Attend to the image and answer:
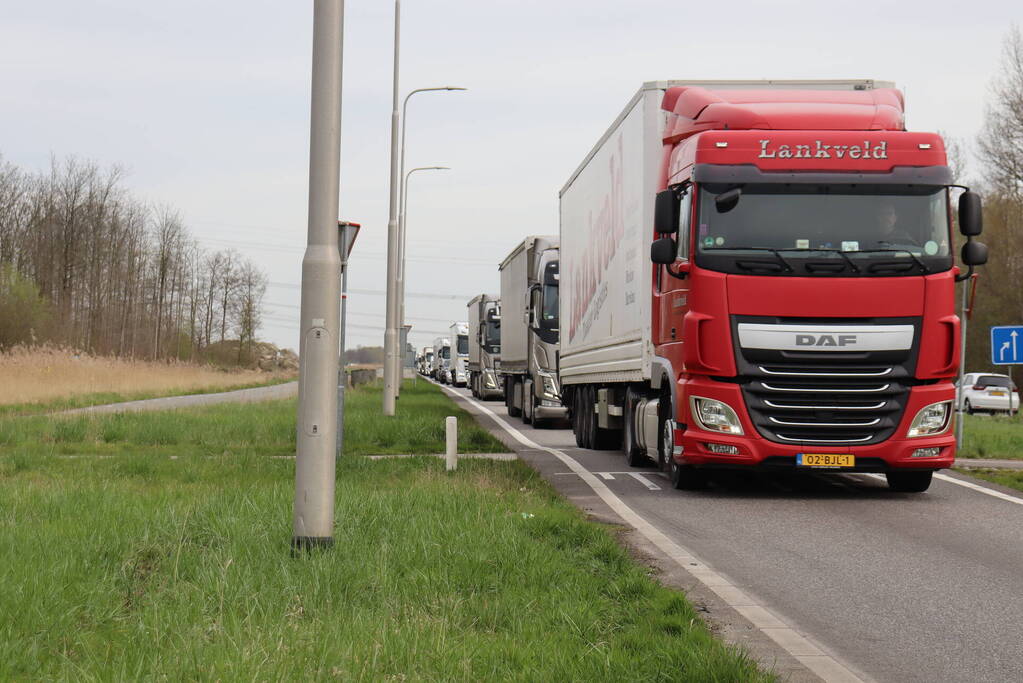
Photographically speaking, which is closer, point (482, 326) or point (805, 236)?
point (805, 236)

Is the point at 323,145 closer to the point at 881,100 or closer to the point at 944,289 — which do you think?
the point at 944,289

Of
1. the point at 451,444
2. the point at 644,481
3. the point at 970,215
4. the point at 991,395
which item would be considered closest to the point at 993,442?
the point at 644,481

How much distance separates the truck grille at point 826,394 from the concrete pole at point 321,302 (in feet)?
17.9

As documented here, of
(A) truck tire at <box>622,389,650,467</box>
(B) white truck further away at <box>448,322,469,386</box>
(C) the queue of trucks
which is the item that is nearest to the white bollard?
(A) truck tire at <box>622,389,650,467</box>

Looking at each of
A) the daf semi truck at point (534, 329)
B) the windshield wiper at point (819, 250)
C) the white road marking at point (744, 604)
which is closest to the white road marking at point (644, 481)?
the white road marking at point (744, 604)

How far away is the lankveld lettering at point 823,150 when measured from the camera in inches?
491

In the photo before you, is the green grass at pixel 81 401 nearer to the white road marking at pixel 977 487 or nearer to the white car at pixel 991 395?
the white road marking at pixel 977 487

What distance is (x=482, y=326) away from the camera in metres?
41.4

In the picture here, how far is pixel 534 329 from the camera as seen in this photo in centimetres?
2612

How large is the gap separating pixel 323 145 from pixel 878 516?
638 cm

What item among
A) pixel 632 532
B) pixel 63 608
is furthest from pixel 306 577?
pixel 632 532

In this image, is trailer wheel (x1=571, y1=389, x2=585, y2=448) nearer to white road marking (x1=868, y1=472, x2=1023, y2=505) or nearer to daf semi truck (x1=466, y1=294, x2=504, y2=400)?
white road marking (x1=868, y1=472, x2=1023, y2=505)

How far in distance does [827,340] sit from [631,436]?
4.46 metres

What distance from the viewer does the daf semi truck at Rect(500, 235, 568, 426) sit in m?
25.9
